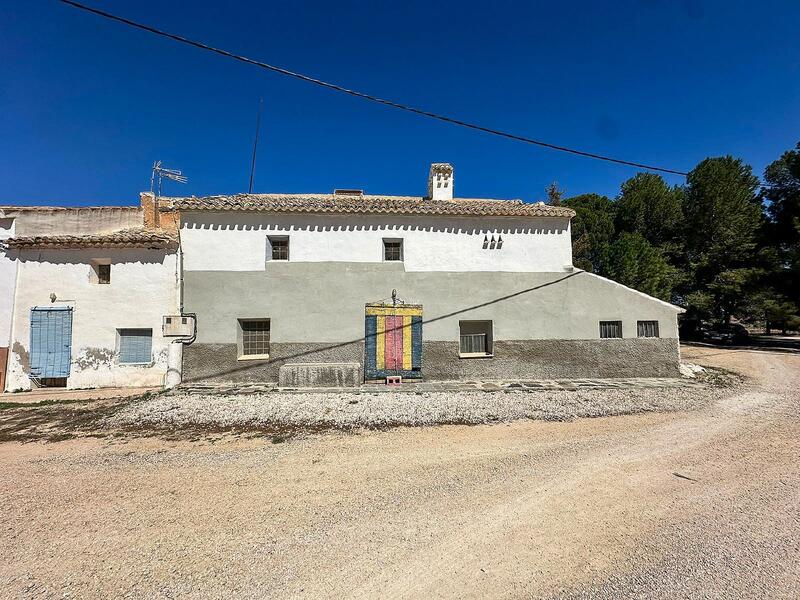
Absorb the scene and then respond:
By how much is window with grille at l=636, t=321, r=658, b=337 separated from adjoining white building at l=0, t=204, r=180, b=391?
46.3ft

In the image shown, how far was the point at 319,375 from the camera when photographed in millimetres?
9117

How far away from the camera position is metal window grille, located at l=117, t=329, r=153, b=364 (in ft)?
31.3

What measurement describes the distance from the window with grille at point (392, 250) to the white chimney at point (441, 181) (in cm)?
333

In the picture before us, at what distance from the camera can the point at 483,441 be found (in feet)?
18.2

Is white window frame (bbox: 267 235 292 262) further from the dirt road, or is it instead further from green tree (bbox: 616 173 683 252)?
green tree (bbox: 616 173 683 252)

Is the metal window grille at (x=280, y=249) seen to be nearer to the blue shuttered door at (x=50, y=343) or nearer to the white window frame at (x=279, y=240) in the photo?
the white window frame at (x=279, y=240)

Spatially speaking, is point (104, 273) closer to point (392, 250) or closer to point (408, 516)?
point (392, 250)

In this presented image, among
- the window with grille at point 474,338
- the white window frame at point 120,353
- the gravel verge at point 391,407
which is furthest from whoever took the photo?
the window with grille at point 474,338

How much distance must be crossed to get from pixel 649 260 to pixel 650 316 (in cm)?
1381

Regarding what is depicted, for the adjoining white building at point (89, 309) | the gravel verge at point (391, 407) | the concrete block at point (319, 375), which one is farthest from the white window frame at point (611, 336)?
the adjoining white building at point (89, 309)

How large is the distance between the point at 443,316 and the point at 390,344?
1.88m

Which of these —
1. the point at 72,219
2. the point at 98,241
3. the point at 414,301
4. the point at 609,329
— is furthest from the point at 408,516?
the point at 72,219

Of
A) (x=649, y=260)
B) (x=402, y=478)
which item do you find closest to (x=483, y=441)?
(x=402, y=478)

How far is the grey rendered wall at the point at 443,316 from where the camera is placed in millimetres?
9664
